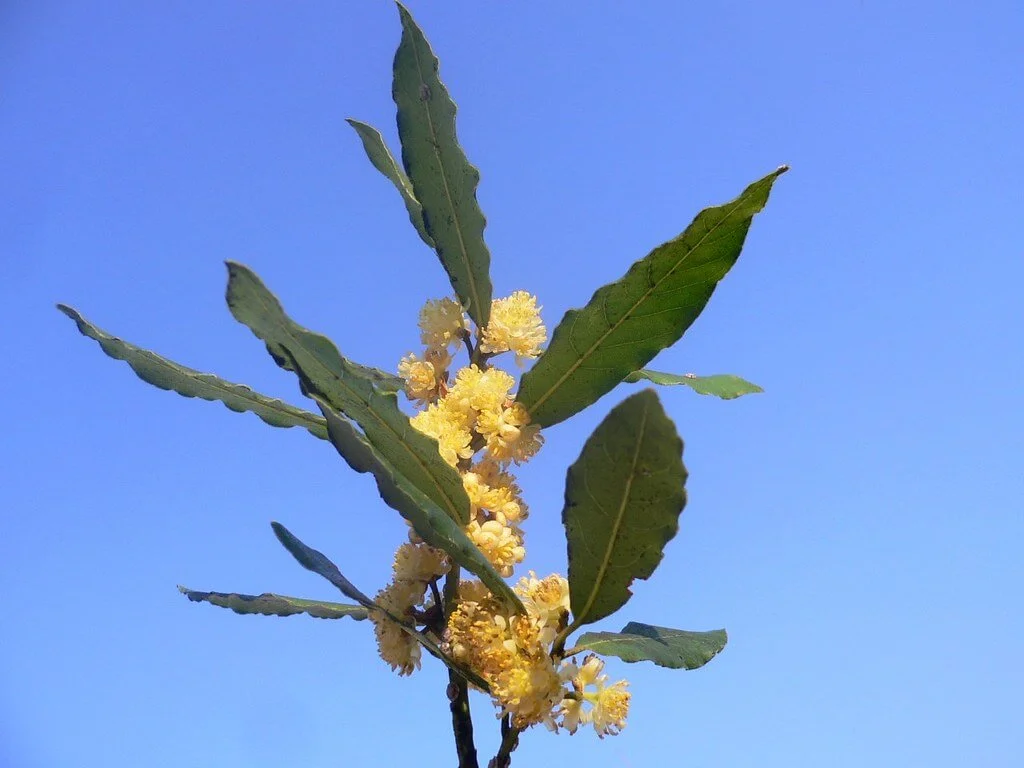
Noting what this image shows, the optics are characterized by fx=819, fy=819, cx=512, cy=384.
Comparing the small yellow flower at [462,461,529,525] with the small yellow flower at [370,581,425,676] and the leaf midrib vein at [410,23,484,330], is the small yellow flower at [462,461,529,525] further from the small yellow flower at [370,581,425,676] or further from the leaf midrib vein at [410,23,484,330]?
the leaf midrib vein at [410,23,484,330]

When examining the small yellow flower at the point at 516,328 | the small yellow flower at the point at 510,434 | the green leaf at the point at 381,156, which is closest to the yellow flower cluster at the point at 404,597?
the small yellow flower at the point at 510,434

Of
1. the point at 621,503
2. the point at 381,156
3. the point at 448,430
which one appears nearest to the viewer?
the point at 621,503

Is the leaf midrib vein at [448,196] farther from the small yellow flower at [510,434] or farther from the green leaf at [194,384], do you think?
the green leaf at [194,384]

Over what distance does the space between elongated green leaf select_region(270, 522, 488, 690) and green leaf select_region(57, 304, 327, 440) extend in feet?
0.79

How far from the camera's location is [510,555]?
1568 millimetres

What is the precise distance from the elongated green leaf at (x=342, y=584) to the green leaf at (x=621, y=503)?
0.76ft

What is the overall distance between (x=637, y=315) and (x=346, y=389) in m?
0.56

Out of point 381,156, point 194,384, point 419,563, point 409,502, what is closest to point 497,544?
point 419,563

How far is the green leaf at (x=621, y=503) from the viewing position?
118 cm

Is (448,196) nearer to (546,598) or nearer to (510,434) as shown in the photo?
(510,434)

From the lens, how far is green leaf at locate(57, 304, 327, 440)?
66.1 inches

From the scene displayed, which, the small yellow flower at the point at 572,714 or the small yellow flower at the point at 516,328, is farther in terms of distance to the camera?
the small yellow flower at the point at 516,328

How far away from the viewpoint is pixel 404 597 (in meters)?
1.61

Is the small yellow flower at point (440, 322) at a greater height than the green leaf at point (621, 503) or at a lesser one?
greater
